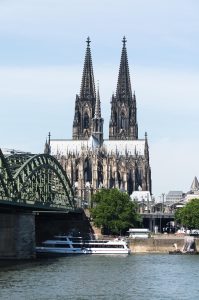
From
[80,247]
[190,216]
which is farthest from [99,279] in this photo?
[190,216]

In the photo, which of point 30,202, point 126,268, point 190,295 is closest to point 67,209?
point 30,202

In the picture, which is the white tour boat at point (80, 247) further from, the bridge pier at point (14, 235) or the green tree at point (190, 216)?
the green tree at point (190, 216)

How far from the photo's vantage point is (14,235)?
3878 inches

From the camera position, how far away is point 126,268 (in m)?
92.4

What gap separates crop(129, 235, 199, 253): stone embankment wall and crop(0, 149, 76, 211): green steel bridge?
9.43m

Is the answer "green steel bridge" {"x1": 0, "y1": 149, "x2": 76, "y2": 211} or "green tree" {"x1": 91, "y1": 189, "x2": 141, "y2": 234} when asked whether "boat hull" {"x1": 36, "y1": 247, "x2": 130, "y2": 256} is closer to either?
"green steel bridge" {"x1": 0, "y1": 149, "x2": 76, "y2": 211}

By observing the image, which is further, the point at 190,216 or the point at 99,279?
the point at 190,216

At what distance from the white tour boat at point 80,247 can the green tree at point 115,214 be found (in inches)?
869

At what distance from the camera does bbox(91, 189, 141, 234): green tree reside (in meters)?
149

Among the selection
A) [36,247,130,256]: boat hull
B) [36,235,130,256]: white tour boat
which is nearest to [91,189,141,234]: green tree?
[36,235,130,256]: white tour boat

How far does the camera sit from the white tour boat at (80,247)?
123 meters

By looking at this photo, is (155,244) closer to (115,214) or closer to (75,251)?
(75,251)

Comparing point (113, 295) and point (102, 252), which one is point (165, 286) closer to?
point (113, 295)

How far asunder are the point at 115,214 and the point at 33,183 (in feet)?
127
